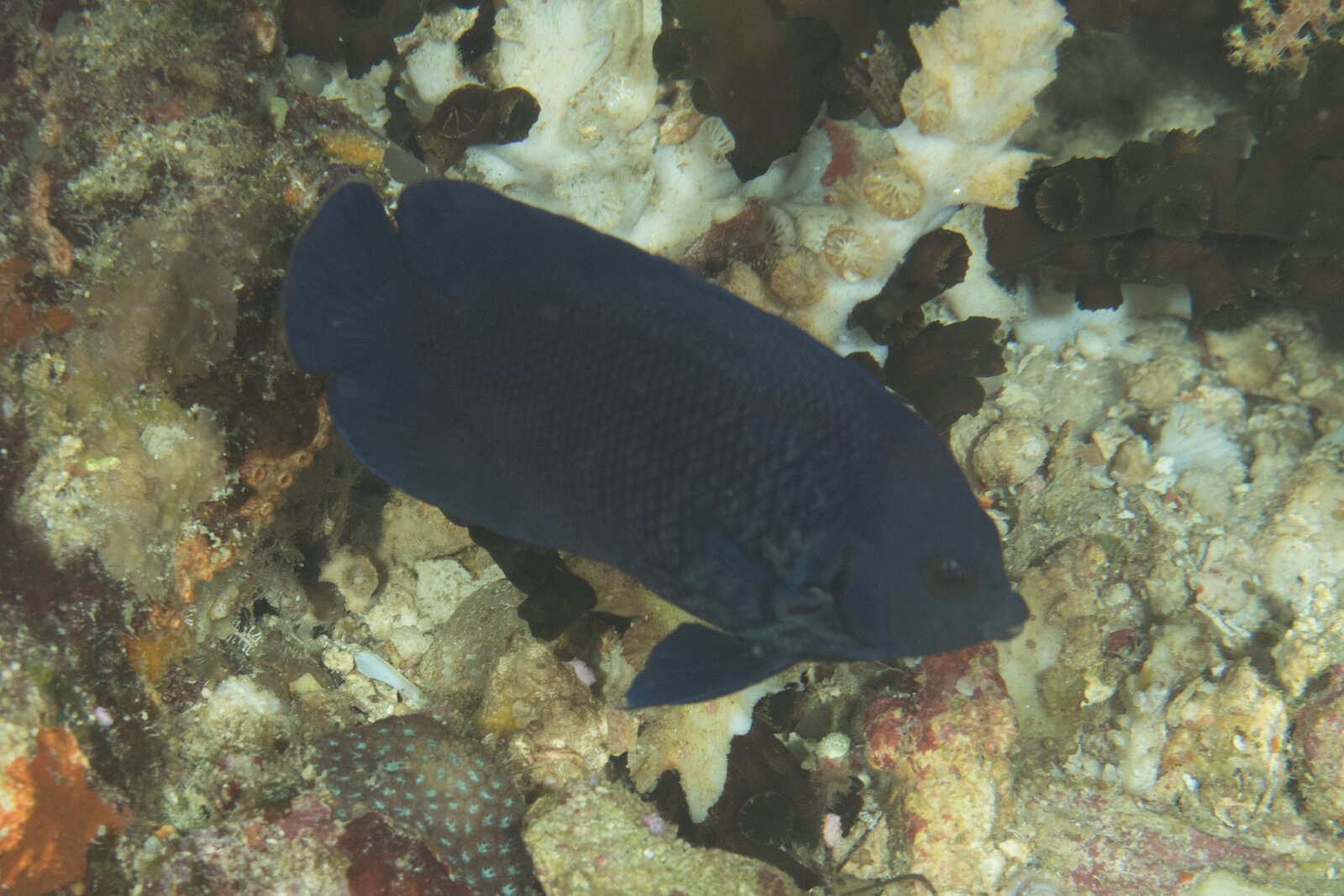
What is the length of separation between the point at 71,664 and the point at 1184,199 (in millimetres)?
4056

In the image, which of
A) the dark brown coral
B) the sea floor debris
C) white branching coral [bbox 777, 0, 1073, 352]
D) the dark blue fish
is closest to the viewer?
the dark blue fish

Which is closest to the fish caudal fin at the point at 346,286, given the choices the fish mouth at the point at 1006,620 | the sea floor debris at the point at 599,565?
the sea floor debris at the point at 599,565

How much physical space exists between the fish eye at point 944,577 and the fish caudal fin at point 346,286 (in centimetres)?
117

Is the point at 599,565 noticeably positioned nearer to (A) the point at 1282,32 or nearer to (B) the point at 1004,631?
(B) the point at 1004,631

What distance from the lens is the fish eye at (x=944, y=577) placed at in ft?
5.10

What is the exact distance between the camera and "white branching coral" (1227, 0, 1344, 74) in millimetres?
3293

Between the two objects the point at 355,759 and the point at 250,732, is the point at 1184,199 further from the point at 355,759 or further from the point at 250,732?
the point at 250,732

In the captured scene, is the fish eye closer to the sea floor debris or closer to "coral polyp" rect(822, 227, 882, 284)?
the sea floor debris

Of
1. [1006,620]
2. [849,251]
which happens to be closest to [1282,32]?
[849,251]

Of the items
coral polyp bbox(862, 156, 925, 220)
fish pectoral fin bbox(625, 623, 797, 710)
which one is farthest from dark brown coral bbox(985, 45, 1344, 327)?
fish pectoral fin bbox(625, 623, 797, 710)

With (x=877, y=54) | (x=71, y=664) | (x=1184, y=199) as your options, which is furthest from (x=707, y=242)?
(x=71, y=664)

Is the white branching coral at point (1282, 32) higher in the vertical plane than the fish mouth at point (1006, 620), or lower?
higher

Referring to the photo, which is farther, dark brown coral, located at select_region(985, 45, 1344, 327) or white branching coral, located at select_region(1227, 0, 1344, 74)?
white branching coral, located at select_region(1227, 0, 1344, 74)

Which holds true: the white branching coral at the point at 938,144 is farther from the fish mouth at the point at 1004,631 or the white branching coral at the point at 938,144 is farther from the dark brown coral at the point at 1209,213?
the fish mouth at the point at 1004,631
